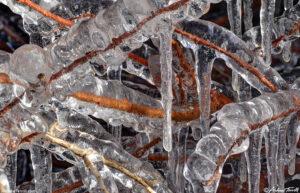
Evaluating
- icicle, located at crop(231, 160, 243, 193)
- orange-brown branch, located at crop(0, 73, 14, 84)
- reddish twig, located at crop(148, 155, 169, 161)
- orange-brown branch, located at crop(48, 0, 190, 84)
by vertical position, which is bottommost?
icicle, located at crop(231, 160, 243, 193)

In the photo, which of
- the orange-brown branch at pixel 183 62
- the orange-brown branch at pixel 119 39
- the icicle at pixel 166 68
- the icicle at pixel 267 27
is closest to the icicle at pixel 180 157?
the orange-brown branch at pixel 183 62

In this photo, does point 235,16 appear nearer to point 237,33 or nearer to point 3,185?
point 237,33

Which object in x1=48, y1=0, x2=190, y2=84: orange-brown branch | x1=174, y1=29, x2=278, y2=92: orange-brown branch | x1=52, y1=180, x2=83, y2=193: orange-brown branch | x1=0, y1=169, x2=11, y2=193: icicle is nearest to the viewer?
x1=48, y1=0, x2=190, y2=84: orange-brown branch

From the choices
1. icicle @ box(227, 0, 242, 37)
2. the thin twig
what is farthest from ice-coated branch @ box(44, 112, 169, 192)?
icicle @ box(227, 0, 242, 37)

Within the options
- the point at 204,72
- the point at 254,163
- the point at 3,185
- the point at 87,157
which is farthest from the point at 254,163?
the point at 3,185

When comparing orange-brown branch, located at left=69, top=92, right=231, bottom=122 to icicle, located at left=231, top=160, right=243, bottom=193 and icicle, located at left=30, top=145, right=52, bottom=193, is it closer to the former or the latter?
icicle, located at left=30, top=145, right=52, bottom=193

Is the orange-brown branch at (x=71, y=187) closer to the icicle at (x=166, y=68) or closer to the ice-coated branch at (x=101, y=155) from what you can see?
the ice-coated branch at (x=101, y=155)

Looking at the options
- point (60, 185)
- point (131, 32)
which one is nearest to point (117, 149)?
point (131, 32)
